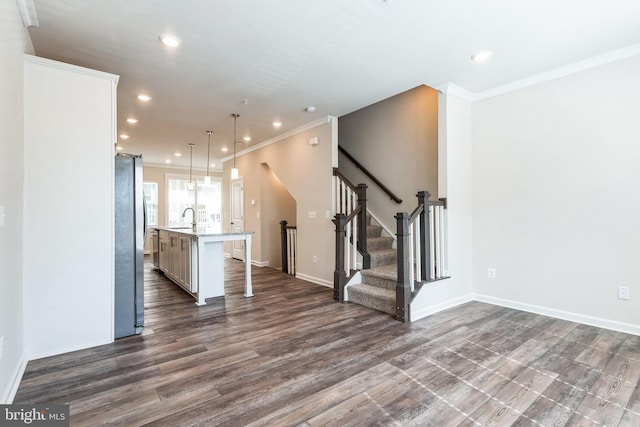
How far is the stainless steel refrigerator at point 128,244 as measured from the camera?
9.52 ft

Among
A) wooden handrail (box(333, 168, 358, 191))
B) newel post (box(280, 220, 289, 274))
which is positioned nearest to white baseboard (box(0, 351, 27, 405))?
wooden handrail (box(333, 168, 358, 191))

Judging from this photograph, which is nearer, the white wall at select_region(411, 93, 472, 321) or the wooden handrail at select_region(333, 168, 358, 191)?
the white wall at select_region(411, 93, 472, 321)

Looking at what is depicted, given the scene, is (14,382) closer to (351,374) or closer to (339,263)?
(351,374)

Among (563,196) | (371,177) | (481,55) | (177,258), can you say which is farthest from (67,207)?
(563,196)

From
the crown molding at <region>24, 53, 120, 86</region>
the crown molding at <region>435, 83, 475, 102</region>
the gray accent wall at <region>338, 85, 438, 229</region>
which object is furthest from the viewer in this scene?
the gray accent wall at <region>338, 85, 438, 229</region>

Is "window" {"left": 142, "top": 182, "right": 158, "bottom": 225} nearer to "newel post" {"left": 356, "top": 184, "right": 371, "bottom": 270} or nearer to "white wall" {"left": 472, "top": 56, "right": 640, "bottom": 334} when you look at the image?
"newel post" {"left": 356, "top": 184, "right": 371, "bottom": 270}

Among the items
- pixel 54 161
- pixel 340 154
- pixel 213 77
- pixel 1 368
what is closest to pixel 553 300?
pixel 340 154

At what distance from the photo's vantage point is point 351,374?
223cm

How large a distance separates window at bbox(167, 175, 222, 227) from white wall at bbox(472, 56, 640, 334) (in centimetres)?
760

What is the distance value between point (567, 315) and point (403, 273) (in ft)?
5.77

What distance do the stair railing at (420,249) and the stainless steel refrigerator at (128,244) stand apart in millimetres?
2607

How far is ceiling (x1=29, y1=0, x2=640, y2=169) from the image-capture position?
2.28 m

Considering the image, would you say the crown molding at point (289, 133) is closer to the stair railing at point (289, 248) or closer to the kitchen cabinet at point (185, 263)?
the stair railing at point (289, 248)

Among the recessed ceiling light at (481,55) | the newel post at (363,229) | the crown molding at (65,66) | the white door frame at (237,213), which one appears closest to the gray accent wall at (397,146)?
the newel post at (363,229)
